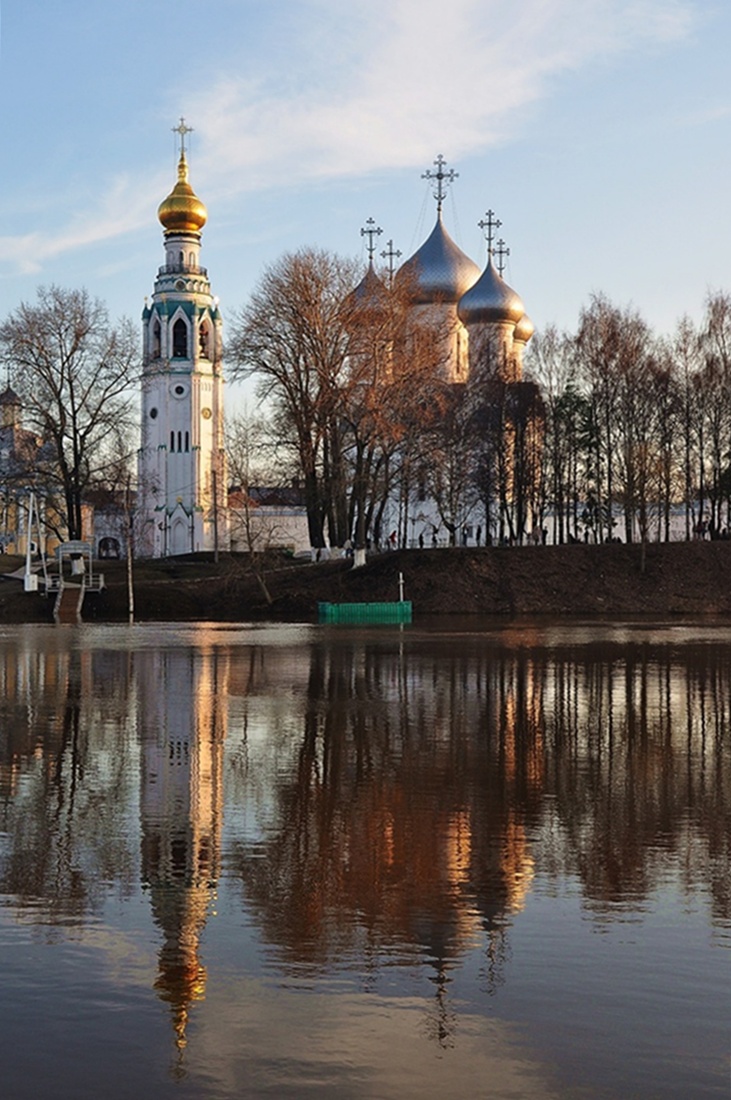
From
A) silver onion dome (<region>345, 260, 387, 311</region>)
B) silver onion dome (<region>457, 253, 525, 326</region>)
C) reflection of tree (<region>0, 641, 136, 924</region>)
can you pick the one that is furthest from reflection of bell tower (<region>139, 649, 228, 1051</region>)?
silver onion dome (<region>457, 253, 525, 326</region>)

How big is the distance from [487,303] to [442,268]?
3182mm

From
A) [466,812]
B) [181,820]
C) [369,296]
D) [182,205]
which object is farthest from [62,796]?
[182,205]

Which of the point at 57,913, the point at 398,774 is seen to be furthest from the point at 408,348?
the point at 57,913

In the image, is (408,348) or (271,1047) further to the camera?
(408,348)

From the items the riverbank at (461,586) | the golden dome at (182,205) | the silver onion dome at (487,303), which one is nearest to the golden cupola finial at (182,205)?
the golden dome at (182,205)

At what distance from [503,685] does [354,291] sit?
28.6 meters

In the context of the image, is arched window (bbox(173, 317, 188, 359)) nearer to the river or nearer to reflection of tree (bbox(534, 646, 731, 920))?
reflection of tree (bbox(534, 646, 731, 920))

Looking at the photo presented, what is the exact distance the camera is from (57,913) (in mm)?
6891

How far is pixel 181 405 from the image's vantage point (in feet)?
318

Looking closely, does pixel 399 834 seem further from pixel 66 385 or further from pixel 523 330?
pixel 523 330

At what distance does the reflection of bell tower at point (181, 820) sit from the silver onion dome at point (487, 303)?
195ft

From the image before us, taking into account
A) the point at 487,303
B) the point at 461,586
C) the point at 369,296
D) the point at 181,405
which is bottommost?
the point at 461,586

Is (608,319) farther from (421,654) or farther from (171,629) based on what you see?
Answer: (421,654)

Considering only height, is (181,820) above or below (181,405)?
below
